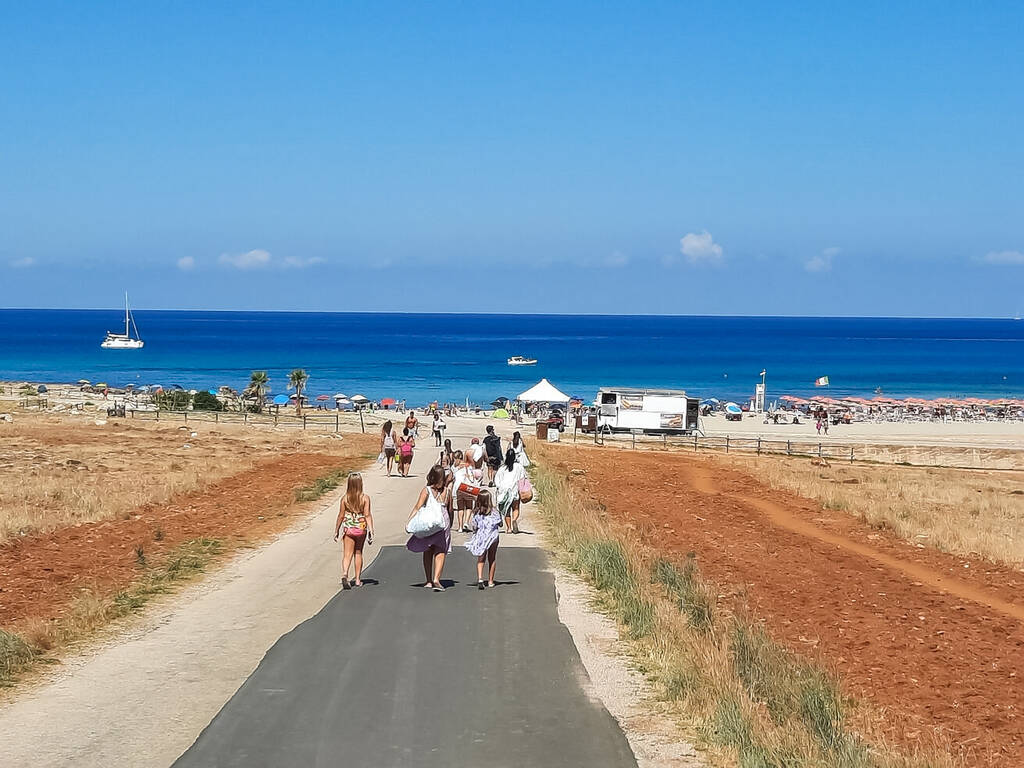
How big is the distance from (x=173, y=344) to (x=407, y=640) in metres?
187

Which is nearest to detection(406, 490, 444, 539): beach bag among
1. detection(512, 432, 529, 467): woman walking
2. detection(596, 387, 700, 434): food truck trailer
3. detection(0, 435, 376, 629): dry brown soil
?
detection(0, 435, 376, 629): dry brown soil

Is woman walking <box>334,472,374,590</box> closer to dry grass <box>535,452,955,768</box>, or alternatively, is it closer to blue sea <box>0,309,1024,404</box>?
dry grass <box>535,452,955,768</box>

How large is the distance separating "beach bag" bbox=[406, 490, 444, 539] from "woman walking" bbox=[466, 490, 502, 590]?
515 millimetres

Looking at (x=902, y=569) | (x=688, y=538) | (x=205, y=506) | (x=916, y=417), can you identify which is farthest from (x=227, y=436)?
(x=916, y=417)

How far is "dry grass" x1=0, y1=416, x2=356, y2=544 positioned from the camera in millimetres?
19625

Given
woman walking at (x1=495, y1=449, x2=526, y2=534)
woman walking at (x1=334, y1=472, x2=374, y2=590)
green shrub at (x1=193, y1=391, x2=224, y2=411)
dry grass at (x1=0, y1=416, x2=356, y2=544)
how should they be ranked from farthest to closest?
green shrub at (x1=193, y1=391, x2=224, y2=411)
dry grass at (x1=0, y1=416, x2=356, y2=544)
woman walking at (x1=495, y1=449, x2=526, y2=534)
woman walking at (x1=334, y1=472, x2=374, y2=590)

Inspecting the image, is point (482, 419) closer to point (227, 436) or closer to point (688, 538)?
point (227, 436)

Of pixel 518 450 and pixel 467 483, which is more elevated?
pixel 518 450

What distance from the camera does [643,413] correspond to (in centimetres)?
4991

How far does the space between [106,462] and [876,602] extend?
22.5 metres

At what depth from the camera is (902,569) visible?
17938mm

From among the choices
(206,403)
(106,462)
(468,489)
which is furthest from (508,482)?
(206,403)

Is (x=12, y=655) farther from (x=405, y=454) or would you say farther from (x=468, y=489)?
(x=405, y=454)

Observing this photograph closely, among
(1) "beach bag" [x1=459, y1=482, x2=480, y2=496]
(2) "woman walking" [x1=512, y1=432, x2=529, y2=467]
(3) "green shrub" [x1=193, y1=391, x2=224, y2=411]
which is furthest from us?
(3) "green shrub" [x1=193, y1=391, x2=224, y2=411]
